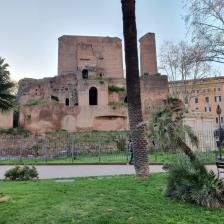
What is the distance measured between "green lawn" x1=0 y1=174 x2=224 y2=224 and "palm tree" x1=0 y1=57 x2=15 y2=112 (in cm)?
491

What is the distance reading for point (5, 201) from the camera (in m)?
7.44

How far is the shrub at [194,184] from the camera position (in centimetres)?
693

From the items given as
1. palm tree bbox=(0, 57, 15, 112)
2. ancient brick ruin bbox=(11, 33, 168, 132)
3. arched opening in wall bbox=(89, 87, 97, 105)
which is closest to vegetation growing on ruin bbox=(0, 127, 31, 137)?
ancient brick ruin bbox=(11, 33, 168, 132)

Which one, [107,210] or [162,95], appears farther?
[162,95]

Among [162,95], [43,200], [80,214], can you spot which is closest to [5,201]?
[43,200]

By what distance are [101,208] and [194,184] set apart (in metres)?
2.18

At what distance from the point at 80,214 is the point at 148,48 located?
181 feet

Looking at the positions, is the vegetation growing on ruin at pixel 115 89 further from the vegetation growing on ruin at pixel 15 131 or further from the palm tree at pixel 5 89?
the palm tree at pixel 5 89

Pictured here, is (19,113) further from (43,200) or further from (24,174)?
(43,200)

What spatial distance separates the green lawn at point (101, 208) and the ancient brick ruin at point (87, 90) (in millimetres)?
31676

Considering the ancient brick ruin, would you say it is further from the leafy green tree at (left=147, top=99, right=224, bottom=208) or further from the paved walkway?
the leafy green tree at (left=147, top=99, right=224, bottom=208)

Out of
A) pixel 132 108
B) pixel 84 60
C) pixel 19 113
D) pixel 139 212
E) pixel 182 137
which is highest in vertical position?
pixel 84 60

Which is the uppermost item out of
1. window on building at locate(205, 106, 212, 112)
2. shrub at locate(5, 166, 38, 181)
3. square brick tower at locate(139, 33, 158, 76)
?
square brick tower at locate(139, 33, 158, 76)

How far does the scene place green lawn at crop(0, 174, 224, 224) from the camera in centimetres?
593
